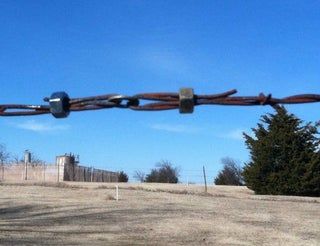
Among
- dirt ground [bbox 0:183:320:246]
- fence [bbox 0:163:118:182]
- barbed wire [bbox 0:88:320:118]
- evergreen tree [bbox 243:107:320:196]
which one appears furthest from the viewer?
fence [bbox 0:163:118:182]

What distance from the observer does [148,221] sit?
65.5 ft

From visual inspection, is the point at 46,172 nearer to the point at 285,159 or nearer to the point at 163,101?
the point at 285,159

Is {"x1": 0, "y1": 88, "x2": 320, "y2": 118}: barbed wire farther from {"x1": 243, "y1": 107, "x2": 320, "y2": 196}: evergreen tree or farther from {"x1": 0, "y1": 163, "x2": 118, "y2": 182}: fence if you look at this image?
{"x1": 0, "y1": 163, "x2": 118, "y2": 182}: fence

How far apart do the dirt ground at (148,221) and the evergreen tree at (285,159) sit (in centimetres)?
1298

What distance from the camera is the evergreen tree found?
A: 139 ft

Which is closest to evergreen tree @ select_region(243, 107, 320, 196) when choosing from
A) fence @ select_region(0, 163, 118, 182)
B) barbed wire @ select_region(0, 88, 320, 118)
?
fence @ select_region(0, 163, 118, 182)

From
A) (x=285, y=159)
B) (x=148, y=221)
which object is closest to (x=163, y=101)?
(x=148, y=221)

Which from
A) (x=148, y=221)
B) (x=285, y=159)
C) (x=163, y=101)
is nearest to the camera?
(x=163, y=101)

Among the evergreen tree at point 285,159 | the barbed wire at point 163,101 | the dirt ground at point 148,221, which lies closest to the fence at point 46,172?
the evergreen tree at point 285,159

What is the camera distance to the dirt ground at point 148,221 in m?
16.5

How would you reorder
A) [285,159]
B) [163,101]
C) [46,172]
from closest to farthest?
[163,101] → [285,159] → [46,172]

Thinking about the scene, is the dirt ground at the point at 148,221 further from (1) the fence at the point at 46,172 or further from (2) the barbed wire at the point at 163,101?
(1) the fence at the point at 46,172

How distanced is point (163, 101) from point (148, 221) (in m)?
17.6

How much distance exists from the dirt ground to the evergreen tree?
42.6 ft
